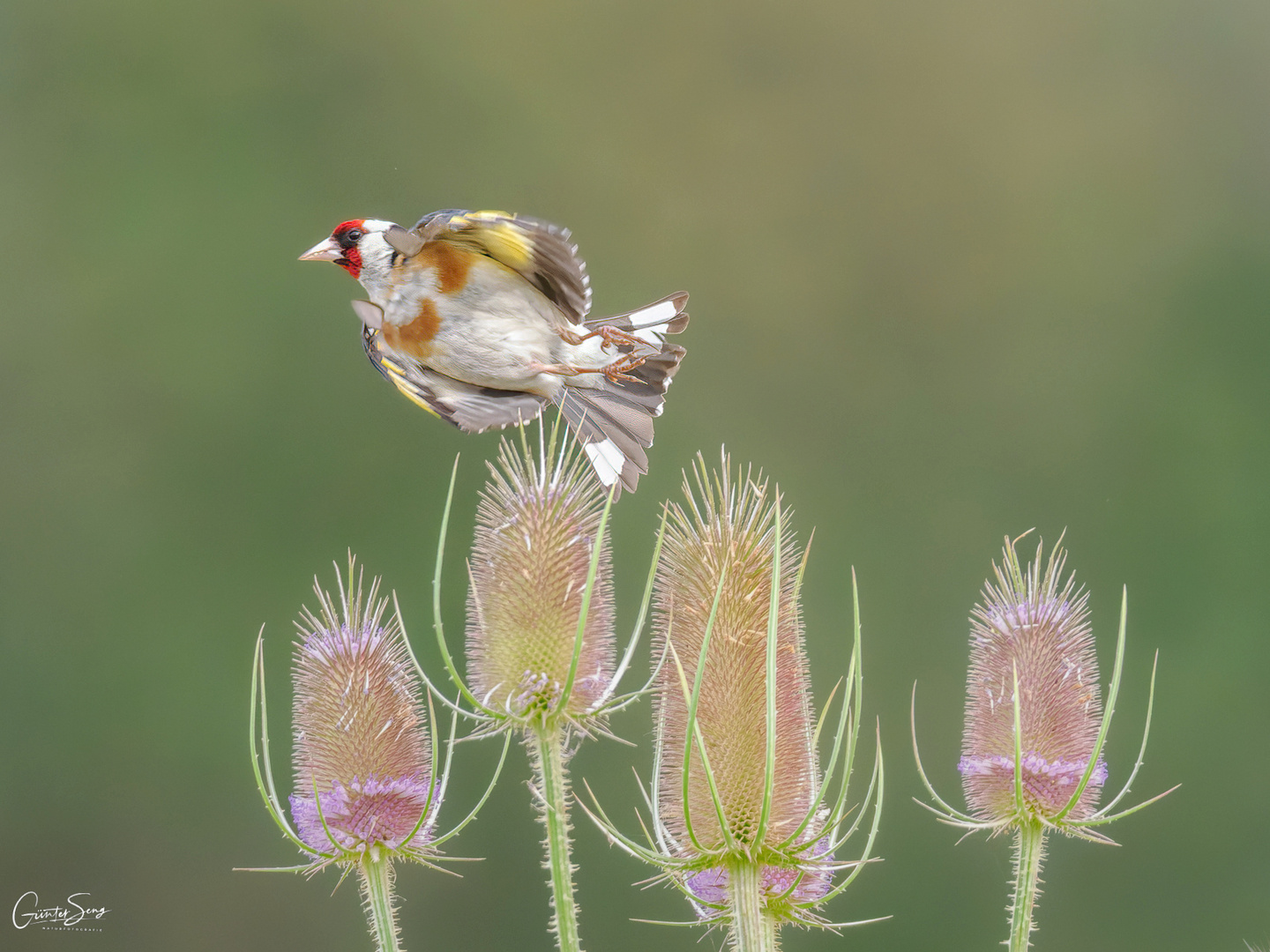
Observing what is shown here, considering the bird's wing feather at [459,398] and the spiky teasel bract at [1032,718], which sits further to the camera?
the bird's wing feather at [459,398]

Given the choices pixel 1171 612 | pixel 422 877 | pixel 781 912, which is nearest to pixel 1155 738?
pixel 1171 612

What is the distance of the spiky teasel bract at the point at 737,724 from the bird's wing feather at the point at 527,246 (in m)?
0.85

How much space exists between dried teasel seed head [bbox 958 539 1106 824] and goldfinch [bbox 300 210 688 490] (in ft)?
2.54

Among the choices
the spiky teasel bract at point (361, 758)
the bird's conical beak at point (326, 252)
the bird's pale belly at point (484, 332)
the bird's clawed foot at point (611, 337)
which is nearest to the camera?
the spiky teasel bract at point (361, 758)

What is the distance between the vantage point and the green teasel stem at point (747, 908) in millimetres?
1568

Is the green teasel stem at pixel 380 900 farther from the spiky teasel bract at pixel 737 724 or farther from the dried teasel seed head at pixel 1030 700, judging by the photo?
the dried teasel seed head at pixel 1030 700

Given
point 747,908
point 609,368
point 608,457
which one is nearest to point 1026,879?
point 747,908

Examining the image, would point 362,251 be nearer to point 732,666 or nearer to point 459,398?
point 459,398

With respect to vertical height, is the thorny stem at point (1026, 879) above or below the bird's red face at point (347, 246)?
below

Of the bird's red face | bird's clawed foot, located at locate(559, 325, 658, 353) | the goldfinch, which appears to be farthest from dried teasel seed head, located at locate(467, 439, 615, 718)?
the bird's red face

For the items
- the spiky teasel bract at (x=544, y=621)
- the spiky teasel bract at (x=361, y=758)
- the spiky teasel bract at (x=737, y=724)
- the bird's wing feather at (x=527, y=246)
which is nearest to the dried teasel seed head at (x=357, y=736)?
the spiky teasel bract at (x=361, y=758)

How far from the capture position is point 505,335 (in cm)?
271

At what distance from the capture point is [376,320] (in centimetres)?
238

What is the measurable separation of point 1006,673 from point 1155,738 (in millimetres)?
7368
